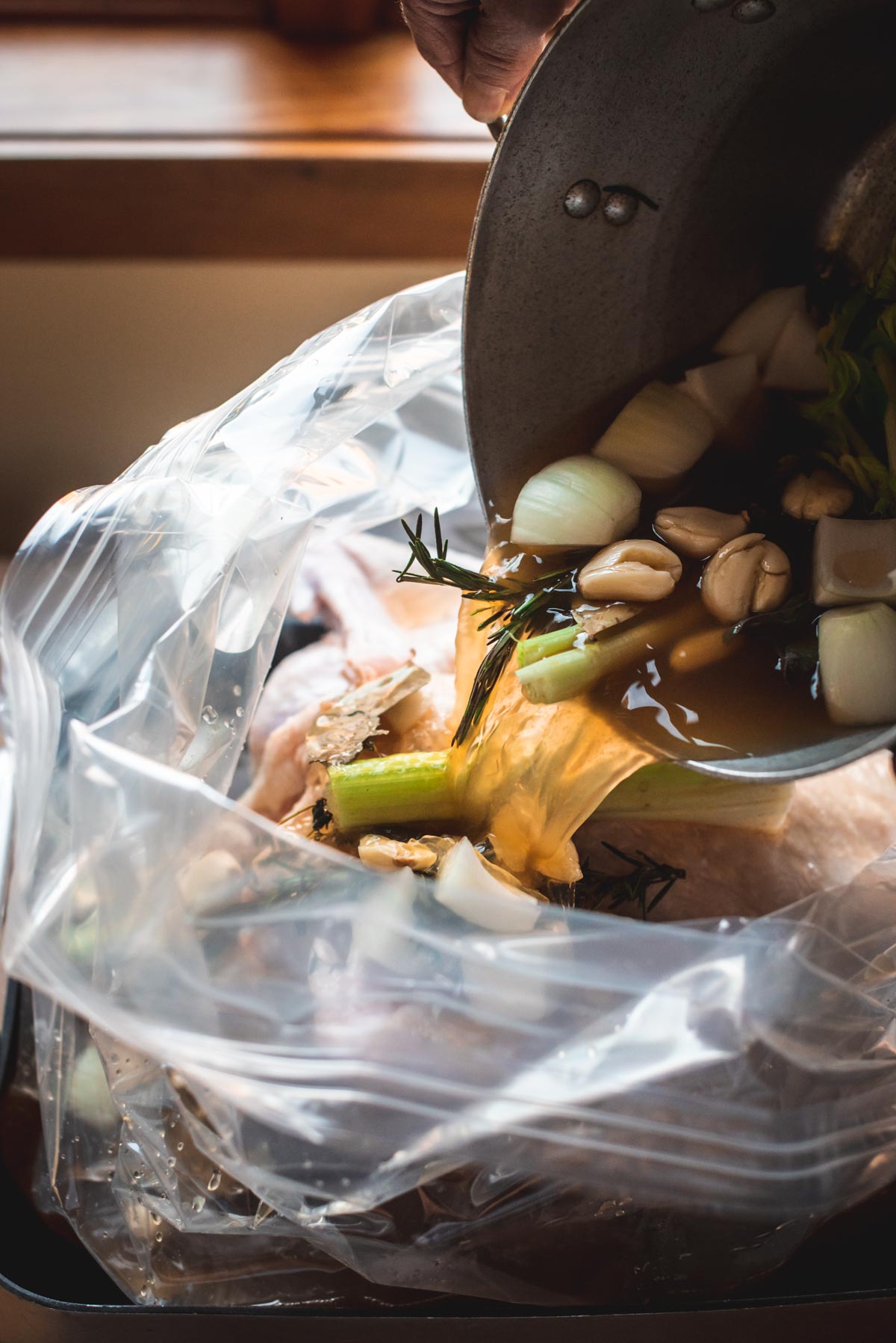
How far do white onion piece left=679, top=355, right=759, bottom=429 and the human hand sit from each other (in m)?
0.22

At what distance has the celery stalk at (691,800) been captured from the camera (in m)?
0.72

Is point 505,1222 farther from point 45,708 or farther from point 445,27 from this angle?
point 445,27

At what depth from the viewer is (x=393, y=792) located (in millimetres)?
705

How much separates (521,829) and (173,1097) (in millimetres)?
251

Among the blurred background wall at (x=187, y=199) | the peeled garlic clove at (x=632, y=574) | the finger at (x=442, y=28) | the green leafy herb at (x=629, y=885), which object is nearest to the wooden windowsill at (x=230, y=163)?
the blurred background wall at (x=187, y=199)

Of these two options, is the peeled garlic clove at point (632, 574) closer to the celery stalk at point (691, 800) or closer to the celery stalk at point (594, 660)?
the celery stalk at point (594, 660)

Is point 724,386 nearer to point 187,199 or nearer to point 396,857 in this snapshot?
point 396,857

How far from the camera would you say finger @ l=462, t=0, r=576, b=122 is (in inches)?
26.6

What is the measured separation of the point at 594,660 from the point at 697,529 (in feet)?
0.35

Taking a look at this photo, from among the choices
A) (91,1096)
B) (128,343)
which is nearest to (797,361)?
(91,1096)

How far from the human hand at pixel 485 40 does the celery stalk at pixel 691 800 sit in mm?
453

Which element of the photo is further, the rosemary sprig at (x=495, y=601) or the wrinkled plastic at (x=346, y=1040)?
the rosemary sprig at (x=495, y=601)

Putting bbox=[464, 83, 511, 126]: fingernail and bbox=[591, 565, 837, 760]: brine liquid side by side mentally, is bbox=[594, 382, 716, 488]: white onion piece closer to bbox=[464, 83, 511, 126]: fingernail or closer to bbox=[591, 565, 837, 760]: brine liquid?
bbox=[591, 565, 837, 760]: brine liquid

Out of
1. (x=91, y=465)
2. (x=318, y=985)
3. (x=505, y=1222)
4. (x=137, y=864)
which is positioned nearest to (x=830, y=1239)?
(x=505, y=1222)
